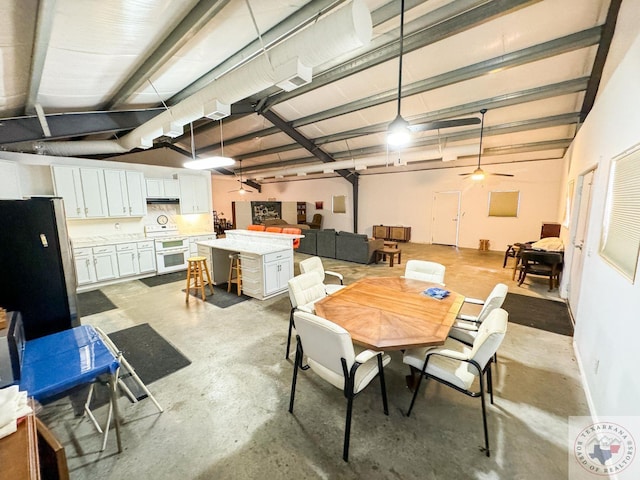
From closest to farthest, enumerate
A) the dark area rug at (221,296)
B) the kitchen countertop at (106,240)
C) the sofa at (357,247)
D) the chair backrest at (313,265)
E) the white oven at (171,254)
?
the chair backrest at (313,265), the dark area rug at (221,296), the kitchen countertop at (106,240), the white oven at (171,254), the sofa at (357,247)

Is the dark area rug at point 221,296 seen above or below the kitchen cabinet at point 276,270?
below

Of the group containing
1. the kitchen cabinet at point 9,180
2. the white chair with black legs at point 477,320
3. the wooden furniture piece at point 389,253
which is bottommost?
the wooden furniture piece at point 389,253

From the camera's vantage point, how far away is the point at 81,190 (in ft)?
16.4

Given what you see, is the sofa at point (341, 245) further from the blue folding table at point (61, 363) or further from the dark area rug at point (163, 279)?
the blue folding table at point (61, 363)

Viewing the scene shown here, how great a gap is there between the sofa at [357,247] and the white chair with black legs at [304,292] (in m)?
3.94

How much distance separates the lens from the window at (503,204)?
7.73m

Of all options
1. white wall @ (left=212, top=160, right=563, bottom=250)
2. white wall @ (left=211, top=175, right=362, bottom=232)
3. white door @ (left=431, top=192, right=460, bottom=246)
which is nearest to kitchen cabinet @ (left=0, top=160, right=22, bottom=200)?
white wall @ (left=211, top=175, right=362, bottom=232)

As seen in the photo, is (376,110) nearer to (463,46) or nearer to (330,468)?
(463,46)

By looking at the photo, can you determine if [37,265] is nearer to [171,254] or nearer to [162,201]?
[171,254]

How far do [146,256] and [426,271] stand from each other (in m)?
5.86

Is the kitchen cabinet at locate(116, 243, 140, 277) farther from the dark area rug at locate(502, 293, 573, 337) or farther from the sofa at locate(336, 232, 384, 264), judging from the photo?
the dark area rug at locate(502, 293, 573, 337)

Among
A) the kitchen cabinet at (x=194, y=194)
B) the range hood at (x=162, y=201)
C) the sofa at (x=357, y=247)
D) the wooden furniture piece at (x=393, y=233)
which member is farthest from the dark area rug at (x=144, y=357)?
the wooden furniture piece at (x=393, y=233)

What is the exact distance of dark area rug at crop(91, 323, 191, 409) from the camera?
2299 mm

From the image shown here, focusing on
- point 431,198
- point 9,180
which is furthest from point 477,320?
point 431,198
